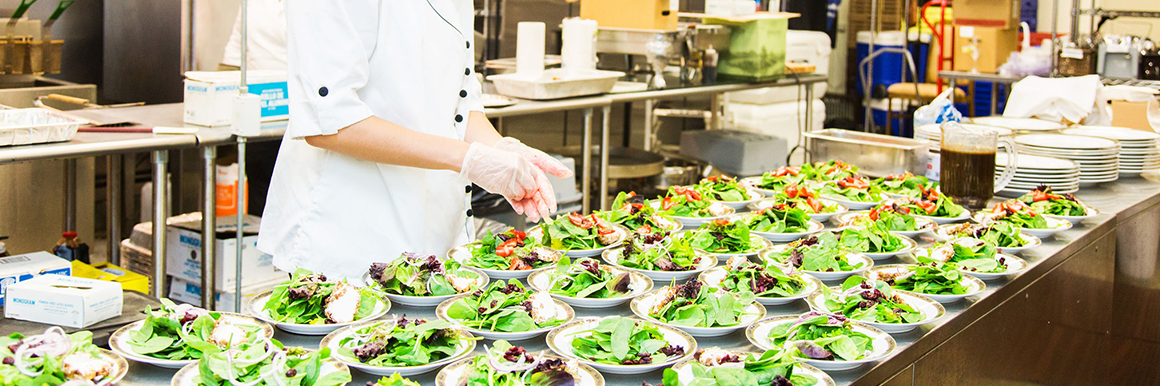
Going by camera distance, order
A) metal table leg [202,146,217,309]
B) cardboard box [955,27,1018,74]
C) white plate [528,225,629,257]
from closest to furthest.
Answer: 1. white plate [528,225,629,257]
2. metal table leg [202,146,217,309]
3. cardboard box [955,27,1018,74]

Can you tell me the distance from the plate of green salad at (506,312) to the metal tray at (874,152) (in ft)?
5.16

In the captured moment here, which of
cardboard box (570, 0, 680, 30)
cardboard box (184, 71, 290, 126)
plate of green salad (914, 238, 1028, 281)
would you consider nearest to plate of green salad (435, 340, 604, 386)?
plate of green salad (914, 238, 1028, 281)

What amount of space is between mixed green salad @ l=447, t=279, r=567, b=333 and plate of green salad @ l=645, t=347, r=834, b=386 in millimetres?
214

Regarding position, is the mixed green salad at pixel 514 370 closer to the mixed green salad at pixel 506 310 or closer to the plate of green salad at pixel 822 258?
the mixed green salad at pixel 506 310

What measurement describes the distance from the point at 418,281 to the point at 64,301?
48 centimetres

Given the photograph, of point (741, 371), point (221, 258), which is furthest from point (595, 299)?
point (221, 258)

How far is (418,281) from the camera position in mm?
1392

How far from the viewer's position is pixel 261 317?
124 cm

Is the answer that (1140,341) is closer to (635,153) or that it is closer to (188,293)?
(635,153)

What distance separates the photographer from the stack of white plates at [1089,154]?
2.53 meters

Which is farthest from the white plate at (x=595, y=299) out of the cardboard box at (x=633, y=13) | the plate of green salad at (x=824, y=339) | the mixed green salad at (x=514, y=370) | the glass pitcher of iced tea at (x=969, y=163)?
the cardboard box at (x=633, y=13)

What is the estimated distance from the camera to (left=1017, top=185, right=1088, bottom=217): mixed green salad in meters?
2.10

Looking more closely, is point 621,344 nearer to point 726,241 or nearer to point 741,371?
point 741,371

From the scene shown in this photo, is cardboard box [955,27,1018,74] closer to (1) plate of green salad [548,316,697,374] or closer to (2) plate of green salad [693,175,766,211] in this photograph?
(2) plate of green salad [693,175,766,211]
